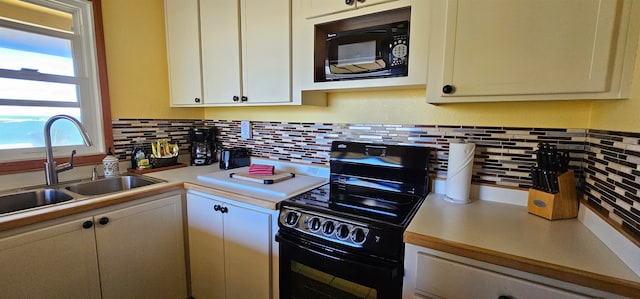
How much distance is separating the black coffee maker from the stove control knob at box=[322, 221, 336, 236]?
4.79 feet

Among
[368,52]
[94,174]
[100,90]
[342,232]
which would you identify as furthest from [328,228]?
[100,90]

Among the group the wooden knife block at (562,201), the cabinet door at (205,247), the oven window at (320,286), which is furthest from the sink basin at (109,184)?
the wooden knife block at (562,201)

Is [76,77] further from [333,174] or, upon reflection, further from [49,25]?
[333,174]

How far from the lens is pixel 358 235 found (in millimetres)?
1063

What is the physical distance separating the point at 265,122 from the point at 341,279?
4.27ft

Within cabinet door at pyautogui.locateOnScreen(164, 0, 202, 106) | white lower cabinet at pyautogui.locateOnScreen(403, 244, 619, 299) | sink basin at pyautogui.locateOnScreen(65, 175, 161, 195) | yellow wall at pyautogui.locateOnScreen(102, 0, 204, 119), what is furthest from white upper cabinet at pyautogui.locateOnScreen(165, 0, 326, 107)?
white lower cabinet at pyautogui.locateOnScreen(403, 244, 619, 299)

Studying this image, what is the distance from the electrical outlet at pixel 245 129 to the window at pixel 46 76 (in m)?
0.91

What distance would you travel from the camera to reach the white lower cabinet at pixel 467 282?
78 cm

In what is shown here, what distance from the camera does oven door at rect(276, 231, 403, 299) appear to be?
1.01 m

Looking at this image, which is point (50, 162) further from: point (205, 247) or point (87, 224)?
point (205, 247)

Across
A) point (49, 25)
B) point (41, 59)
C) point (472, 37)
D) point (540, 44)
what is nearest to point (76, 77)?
point (41, 59)

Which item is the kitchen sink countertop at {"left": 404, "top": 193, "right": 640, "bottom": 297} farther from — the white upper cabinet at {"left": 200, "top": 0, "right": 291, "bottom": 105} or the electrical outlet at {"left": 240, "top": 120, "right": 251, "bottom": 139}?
the electrical outlet at {"left": 240, "top": 120, "right": 251, "bottom": 139}

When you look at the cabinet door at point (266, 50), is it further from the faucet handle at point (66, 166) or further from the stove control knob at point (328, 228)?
the faucet handle at point (66, 166)

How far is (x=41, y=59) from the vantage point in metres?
1.60
